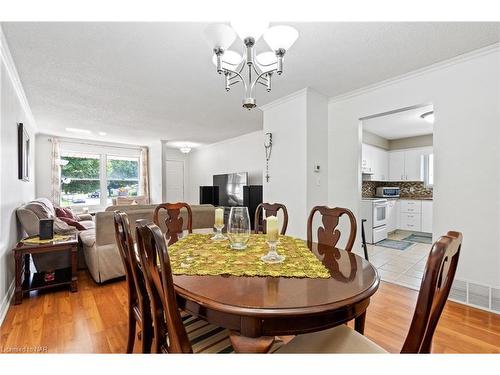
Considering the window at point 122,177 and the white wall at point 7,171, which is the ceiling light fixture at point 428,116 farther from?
the window at point 122,177

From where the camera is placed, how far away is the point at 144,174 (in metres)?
7.21

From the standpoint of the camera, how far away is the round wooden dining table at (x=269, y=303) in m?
0.85

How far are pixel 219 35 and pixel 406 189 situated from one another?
6.50m

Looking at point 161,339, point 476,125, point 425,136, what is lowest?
point 161,339

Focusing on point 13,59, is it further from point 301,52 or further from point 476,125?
point 476,125

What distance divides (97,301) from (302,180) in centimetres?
266

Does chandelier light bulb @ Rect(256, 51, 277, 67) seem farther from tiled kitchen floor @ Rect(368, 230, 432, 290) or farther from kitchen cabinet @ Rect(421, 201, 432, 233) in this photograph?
kitchen cabinet @ Rect(421, 201, 432, 233)

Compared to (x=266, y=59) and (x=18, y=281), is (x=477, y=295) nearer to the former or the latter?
(x=266, y=59)

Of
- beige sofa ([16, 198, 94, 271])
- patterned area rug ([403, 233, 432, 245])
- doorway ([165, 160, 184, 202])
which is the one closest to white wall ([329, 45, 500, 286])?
patterned area rug ([403, 233, 432, 245])

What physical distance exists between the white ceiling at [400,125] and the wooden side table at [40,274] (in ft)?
15.6
